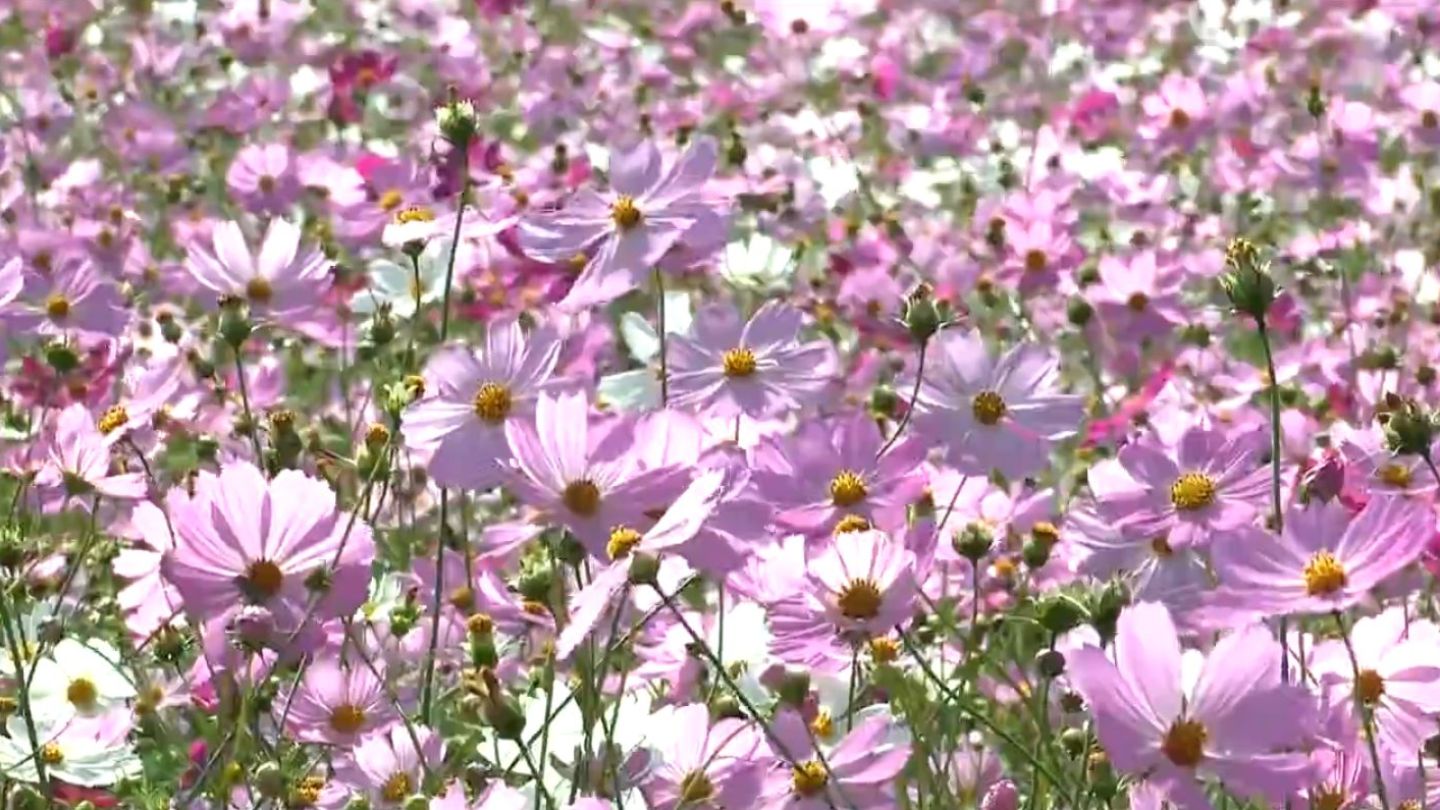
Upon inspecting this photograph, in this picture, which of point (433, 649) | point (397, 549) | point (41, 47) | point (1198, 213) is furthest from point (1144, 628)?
point (41, 47)

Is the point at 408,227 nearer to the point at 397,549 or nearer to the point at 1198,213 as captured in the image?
the point at 397,549

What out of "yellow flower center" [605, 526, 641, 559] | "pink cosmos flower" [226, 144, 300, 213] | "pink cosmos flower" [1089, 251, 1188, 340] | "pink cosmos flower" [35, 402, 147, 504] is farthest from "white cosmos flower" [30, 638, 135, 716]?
"pink cosmos flower" [1089, 251, 1188, 340]

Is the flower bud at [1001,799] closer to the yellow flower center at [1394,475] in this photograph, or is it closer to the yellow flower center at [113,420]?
the yellow flower center at [1394,475]

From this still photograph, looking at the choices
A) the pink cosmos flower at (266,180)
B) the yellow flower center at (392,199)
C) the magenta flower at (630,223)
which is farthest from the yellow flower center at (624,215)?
the pink cosmos flower at (266,180)

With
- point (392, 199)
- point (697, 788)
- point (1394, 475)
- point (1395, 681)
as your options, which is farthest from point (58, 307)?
point (1395, 681)

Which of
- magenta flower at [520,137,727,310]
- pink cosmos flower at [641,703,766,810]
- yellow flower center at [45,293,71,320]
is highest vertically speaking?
yellow flower center at [45,293,71,320]

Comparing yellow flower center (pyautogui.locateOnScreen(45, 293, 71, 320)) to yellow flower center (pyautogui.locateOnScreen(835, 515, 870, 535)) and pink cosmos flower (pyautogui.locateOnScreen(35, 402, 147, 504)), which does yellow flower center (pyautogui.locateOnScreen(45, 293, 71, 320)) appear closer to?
pink cosmos flower (pyautogui.locateOnScreen(35, 402, 147, 504))
